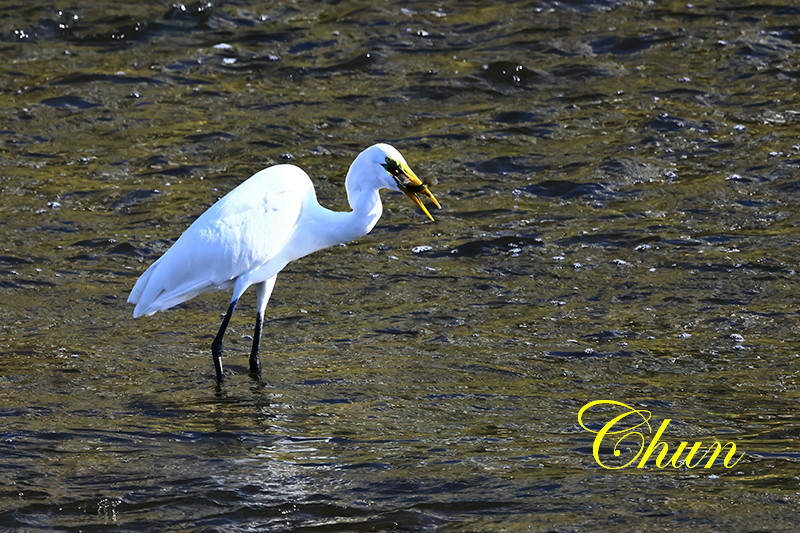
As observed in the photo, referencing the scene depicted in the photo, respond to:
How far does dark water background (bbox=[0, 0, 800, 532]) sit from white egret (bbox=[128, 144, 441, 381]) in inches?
15.7

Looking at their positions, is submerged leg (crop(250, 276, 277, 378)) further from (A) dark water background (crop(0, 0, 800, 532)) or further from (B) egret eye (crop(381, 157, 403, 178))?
(B) egret eye (crop(381, 157, 403, 178))

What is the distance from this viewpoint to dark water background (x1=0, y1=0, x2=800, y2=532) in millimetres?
4602

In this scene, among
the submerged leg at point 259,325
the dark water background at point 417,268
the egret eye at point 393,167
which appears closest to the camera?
the dark water background at point 417,268

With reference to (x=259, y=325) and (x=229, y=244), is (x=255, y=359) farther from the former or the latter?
(x=229, y=244)

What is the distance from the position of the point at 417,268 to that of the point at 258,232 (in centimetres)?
194

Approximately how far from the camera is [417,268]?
7746 mm

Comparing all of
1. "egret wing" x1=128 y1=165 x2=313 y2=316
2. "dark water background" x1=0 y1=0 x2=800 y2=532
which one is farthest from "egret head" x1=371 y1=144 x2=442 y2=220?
"dark water background" x1=0 y1=0 x2=800 y2=532

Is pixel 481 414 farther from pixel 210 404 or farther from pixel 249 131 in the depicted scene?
pixel 249 131

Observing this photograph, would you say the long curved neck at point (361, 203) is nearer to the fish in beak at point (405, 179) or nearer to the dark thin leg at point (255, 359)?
the fish in beak at point (405, 179)

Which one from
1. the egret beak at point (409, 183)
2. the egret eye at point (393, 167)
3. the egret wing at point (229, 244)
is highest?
the egret eye at point (393, 167)

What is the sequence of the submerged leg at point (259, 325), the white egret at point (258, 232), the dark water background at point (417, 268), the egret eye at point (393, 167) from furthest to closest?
the submerged leg at point (259, 325), the white egret at point (258, 232), the egret eye at point (393, 167), the dark water background at point (417, 268)

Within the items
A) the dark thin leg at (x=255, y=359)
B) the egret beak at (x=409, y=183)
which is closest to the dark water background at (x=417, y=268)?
the dark thin leg at (x=255, y=359)

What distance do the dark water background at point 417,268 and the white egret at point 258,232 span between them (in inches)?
15.7

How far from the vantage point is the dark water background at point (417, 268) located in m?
4.60
